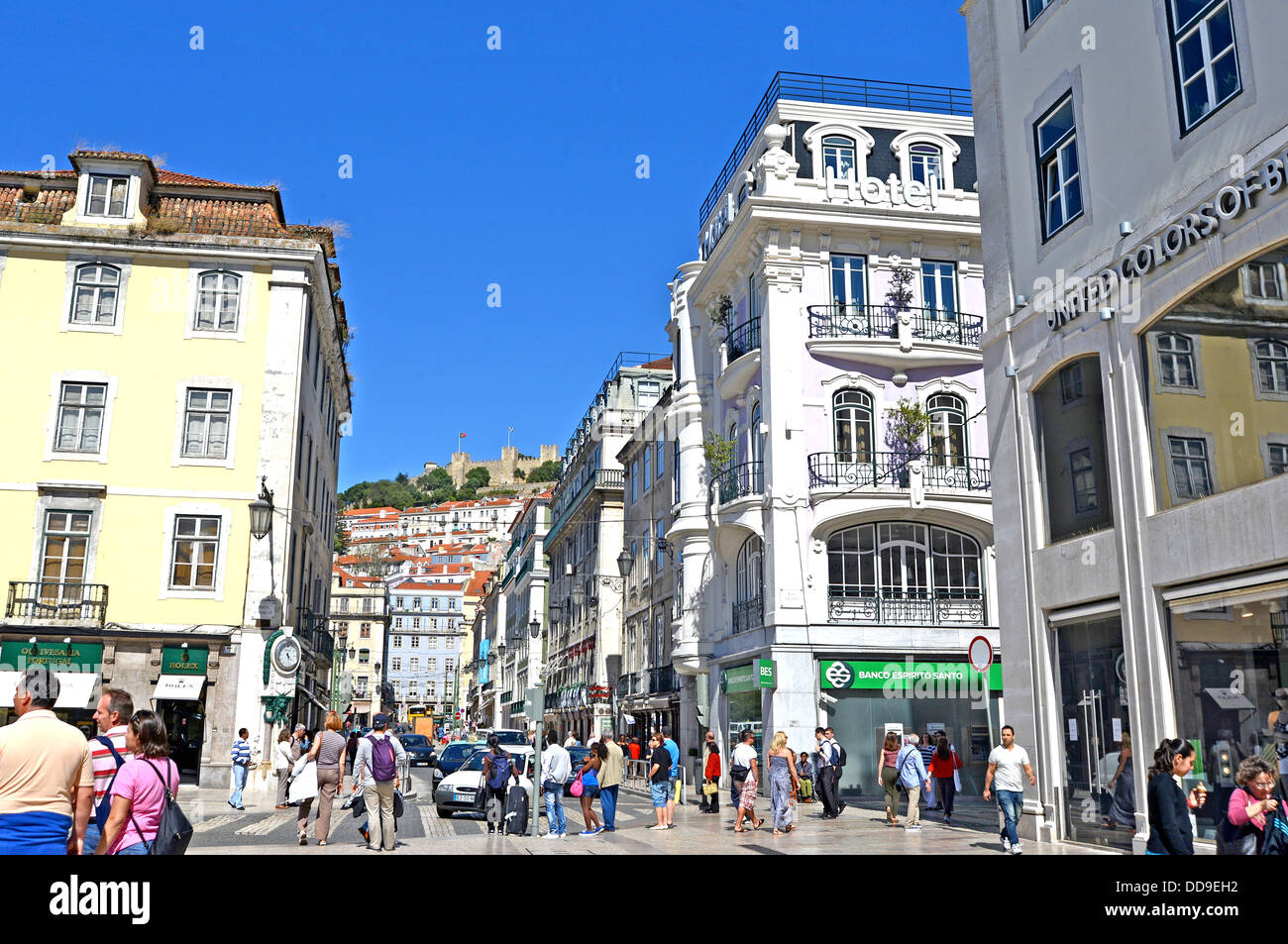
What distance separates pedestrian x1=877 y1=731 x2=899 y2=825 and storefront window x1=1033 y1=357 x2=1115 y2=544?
6.37 metres

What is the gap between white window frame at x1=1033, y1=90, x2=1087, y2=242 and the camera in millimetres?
16312

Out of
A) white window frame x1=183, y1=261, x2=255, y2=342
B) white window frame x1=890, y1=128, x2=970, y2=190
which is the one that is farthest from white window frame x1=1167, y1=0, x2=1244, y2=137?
white window frame x1=183, y1=261, x2=255, y2=342

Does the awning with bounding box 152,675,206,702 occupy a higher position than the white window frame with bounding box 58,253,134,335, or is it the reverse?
the white window frame with bounding box 58,253,134,335

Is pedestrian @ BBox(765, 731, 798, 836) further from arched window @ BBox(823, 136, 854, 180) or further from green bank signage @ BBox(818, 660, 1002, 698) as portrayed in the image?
arched window @ BBox(823, 136, 854, 180)

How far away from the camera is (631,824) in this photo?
878 inches

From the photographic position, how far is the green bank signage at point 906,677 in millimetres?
29359

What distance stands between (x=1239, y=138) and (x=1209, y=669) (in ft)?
20.2

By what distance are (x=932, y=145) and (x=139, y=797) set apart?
31.1 m

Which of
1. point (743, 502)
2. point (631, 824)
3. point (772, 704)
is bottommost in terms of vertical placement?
point (631, 824)

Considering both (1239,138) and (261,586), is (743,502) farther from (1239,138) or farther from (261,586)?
(1239,138)

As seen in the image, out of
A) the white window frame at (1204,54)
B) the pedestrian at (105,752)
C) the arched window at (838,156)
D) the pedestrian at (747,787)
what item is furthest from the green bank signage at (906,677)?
the pedestrian at (105,752)

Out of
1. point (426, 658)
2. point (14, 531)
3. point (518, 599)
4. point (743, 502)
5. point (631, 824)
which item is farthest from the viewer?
point (426, 658)
